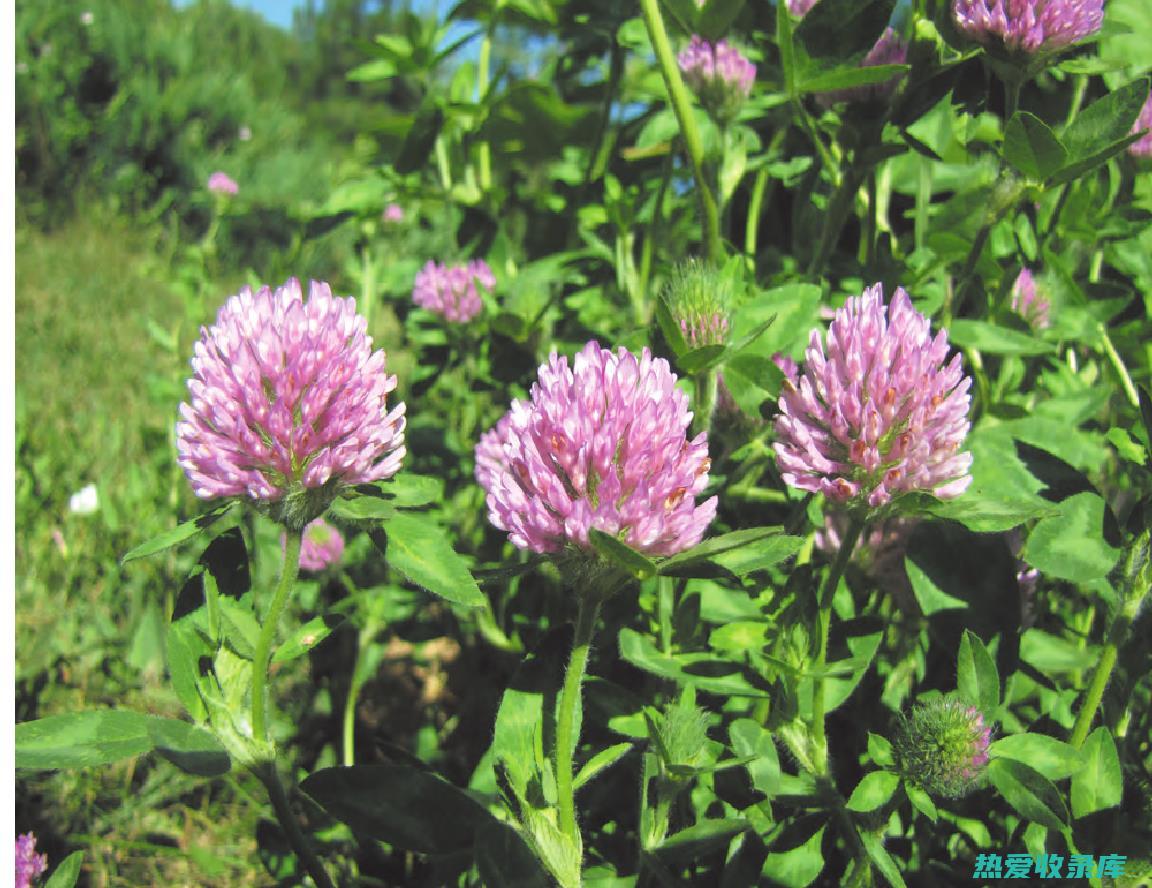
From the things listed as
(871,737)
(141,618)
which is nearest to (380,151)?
(141,618)

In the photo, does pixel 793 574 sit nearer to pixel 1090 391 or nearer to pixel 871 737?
pixel 871 737

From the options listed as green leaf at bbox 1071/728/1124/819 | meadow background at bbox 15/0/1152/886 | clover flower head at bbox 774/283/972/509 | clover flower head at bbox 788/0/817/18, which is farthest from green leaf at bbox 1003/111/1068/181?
green leaf at bbox 1071/728/1124/819

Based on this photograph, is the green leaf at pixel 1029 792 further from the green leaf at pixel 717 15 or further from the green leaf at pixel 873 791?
the green leaf at pixel 717 15

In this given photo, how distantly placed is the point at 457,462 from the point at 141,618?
79 cm

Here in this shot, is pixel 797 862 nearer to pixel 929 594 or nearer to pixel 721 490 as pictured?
pixel 929 594

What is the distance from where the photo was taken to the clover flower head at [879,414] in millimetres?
859

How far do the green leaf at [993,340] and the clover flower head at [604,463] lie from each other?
56cm

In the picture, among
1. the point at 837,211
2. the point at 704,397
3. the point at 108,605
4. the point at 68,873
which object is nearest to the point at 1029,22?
the point at 837,211

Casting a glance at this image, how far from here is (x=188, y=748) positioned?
2.71 ft

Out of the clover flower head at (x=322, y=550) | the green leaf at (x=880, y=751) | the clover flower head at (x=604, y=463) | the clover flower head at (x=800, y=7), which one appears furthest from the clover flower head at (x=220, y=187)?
the green leaf at (x=880, y=751)

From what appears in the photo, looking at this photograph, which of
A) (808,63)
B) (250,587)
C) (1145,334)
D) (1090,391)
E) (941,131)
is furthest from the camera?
(1145,334)

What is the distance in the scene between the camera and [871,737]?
1.04 m

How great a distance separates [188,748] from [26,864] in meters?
0.48

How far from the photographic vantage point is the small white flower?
8.30 feet
